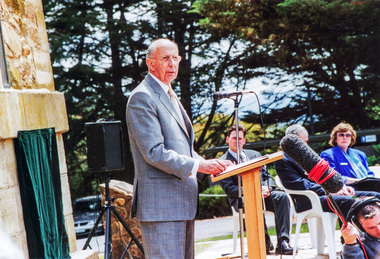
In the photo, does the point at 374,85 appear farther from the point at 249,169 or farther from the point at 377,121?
the point at 249,169

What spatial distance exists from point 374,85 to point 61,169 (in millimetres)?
11113

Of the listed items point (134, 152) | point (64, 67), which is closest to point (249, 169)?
point (134, 152)

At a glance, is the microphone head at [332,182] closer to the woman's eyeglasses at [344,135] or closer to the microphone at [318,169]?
the microphone at [318,169]

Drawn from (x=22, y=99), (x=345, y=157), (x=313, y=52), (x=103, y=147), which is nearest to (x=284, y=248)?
(x=345, y=157)

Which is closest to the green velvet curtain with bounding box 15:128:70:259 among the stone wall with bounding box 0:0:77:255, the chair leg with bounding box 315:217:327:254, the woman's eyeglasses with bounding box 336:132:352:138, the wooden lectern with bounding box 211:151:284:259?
the stone wall with bounding box 0:0:77:255

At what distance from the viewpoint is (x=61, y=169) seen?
14.7 ft

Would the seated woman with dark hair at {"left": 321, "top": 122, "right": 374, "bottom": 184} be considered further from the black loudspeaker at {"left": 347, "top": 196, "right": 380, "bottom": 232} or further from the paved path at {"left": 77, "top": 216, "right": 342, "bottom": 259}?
the black loudspeaker at {"left": 347, "top": 196, "right": 380, "bottom": 232}

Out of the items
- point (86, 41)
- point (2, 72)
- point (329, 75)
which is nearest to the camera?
point (2, 72)

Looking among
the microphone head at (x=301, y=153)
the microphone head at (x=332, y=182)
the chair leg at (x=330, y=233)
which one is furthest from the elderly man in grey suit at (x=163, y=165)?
the chair leg at (x=330, y=233)

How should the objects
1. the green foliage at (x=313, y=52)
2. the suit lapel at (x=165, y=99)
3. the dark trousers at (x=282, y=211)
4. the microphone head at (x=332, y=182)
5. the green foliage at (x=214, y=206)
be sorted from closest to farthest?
the microphone head at (x=332, y=182) < the suit lapel at (x=165, y=99) < the dark trousers at (x=282, y=211) < the green foliage at (x=313, y=52) < the green foliage at (x=214, y=206)

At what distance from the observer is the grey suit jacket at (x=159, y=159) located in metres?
2.82

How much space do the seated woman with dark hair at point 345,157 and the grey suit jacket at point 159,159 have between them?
337 cm

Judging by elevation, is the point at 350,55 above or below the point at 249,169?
above

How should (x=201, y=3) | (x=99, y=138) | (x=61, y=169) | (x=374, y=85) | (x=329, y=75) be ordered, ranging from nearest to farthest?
1. (x=61, y=169)
2. (x=99, y=138)
3. (x=201, y=3)
4. (x=374, y=85)
5. (x=329, y=75)
